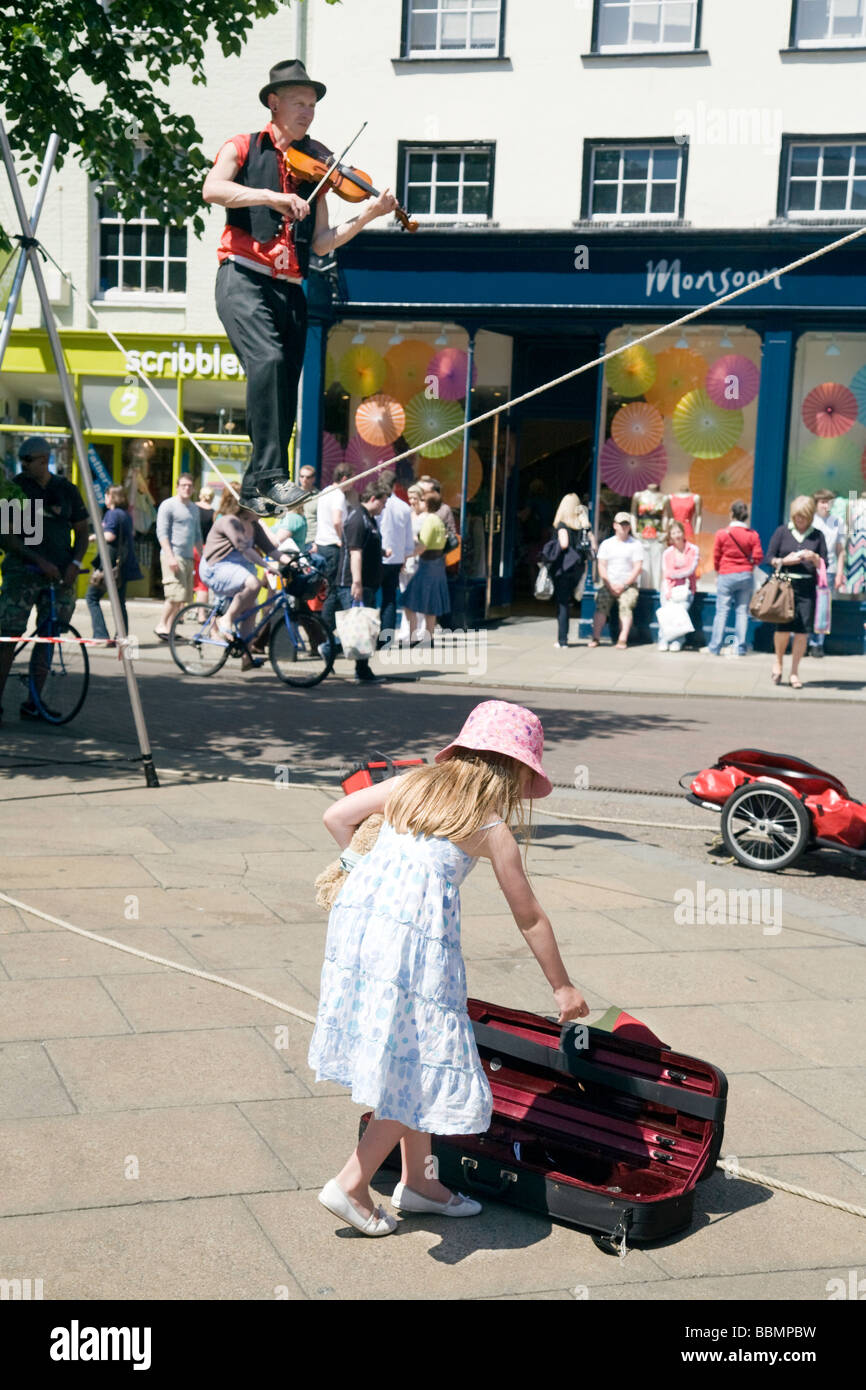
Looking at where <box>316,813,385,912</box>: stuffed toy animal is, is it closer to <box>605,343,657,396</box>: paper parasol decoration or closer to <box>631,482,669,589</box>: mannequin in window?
<box>631,482,669,589</box>: mannequin in window

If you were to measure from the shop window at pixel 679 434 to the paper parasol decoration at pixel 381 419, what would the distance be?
271 centimetres

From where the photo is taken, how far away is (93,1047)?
16.1ft

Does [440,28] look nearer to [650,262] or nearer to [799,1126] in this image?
[650,262]

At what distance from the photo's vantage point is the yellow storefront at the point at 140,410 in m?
21.0

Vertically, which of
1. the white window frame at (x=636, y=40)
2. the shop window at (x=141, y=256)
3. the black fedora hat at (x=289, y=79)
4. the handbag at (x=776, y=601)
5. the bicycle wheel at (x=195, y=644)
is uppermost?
the white window frame at (x=636, y=40)

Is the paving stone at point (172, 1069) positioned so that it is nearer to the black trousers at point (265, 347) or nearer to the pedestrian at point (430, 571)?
the black trousers at point (265, 347)

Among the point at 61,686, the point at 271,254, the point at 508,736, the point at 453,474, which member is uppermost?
the point at 271,254

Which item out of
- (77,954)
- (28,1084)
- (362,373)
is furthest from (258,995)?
(362,373)

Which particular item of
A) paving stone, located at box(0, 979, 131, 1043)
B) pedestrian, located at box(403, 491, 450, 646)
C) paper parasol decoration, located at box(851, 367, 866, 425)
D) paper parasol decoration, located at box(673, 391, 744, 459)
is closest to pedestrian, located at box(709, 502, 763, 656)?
paper parasol decoration, located at box(673, 391, 744, 459)

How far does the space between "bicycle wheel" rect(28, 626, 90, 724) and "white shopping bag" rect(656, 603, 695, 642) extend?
895 centimetres

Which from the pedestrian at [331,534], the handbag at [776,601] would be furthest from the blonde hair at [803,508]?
the pedestrian at [331,534]

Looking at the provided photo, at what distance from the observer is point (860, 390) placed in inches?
726

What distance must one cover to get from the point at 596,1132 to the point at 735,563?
1384 cm

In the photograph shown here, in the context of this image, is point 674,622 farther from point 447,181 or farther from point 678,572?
point 447,181
